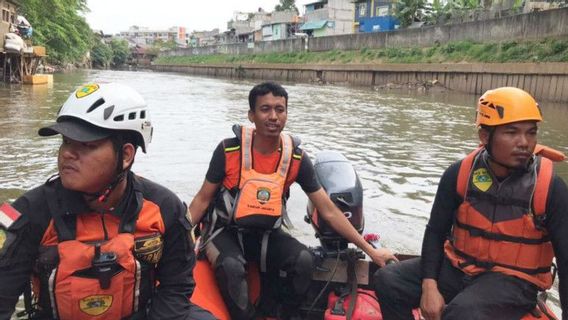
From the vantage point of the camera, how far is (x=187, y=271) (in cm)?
229

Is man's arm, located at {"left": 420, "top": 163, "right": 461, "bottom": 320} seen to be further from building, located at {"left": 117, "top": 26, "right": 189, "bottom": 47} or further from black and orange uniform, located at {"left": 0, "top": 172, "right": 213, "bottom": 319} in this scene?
building, located at {"left": 117, "top": 26, "right": 189, "bottom": 47}

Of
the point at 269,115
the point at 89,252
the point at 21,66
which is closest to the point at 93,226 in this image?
the point at 89,252

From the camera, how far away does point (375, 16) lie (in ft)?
172

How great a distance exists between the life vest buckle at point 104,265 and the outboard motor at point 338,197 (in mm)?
1827

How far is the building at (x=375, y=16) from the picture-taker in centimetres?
4819

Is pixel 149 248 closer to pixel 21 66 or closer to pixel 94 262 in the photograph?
pixel 94 262

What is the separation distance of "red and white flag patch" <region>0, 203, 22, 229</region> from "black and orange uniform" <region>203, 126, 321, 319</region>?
Answer: 1.32m

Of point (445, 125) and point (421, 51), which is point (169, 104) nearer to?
point (445, 125)

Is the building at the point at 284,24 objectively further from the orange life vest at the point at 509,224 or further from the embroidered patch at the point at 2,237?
the embroidered patch at the point at 2,237

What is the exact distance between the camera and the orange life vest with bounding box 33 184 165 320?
1939 mm

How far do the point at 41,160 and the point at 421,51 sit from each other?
88.9 ft

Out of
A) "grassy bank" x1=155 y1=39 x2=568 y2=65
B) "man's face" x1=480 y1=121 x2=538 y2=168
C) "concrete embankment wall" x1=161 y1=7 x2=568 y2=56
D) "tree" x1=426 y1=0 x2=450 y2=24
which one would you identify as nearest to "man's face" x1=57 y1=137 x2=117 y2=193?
"man's face" x1=480 y1=121 x2=538 y2=168

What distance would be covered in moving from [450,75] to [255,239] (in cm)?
2588

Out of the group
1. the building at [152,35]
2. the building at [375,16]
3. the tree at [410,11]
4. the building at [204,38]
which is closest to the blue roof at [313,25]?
the building at [375,16]
